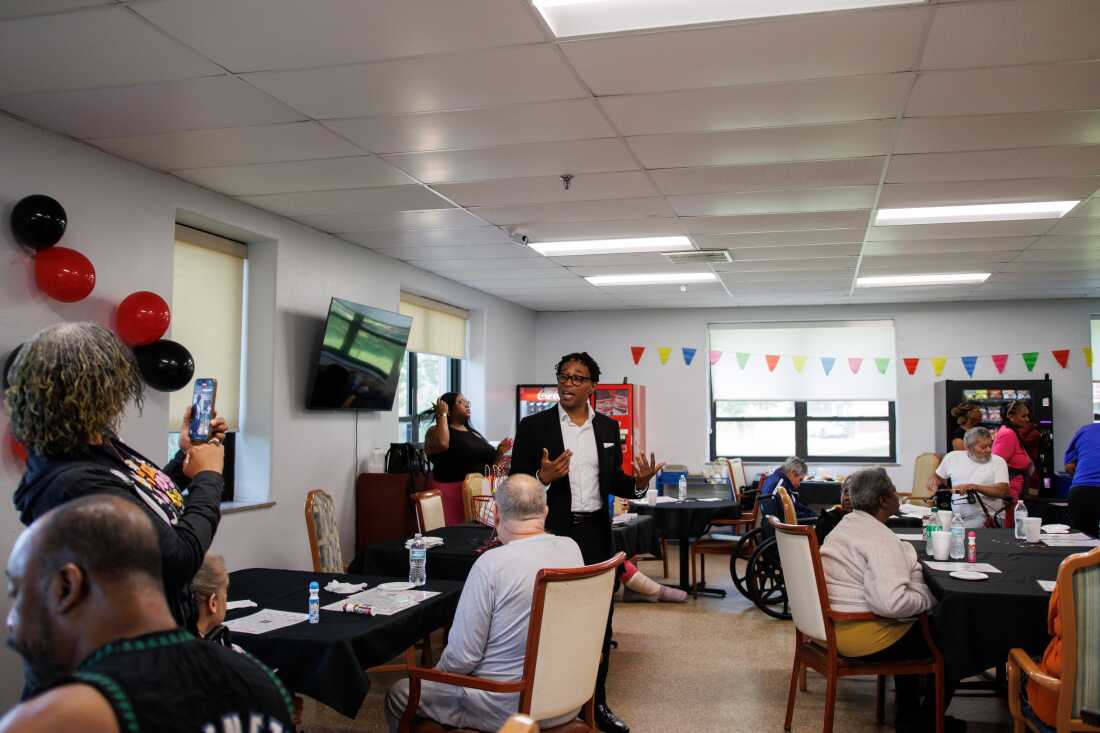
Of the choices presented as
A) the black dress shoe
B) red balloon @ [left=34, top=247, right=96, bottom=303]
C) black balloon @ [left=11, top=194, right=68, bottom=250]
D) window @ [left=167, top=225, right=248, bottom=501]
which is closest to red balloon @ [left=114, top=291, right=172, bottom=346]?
red balloon @ [left=34, top=247, right=96, bottom=303]

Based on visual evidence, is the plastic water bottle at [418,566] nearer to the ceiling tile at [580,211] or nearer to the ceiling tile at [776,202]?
the ceiling tile at [580,211]

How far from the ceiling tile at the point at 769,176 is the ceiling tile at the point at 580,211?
1.22ft

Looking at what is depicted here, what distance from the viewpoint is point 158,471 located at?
1997 millimetres

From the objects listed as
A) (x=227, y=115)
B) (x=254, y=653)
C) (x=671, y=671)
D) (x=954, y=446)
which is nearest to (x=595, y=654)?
(x=254, y=653)

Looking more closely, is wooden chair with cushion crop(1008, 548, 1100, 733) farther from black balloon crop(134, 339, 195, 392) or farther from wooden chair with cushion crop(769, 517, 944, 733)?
black balloon crop(134, 339, 195, 392)

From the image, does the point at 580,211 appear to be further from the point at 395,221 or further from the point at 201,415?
the point at 201,415

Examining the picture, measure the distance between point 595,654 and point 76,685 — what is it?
205 cm

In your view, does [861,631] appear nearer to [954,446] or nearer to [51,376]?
[51,376]

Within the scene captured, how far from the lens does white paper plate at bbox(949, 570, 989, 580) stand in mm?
3600

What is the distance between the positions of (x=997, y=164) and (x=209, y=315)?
4500 millimetres

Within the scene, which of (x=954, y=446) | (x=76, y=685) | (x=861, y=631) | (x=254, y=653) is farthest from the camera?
(x=954, y=446)

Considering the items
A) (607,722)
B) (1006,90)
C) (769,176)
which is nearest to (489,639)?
(607,722)

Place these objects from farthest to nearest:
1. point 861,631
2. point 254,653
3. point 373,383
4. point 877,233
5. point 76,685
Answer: point 373,383, point 877,233, point 861,631, point 254,653, point 76,685

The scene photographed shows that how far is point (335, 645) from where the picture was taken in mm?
2750
